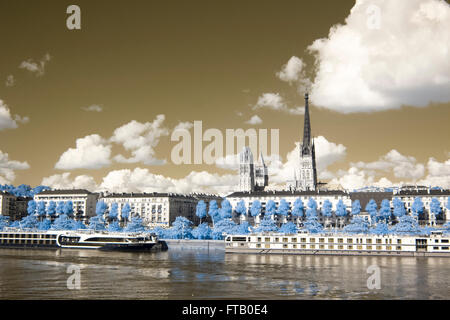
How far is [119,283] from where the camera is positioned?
119 feet

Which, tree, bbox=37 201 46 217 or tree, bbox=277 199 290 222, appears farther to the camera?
tree, bbox=37 201 46 217

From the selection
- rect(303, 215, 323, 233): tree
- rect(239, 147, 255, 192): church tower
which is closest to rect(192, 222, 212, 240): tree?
rect(303, 215, 323, 233): tree

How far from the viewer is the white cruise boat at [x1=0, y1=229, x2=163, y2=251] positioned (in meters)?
72.8

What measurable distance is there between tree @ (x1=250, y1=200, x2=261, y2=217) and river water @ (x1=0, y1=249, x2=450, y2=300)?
62263mm

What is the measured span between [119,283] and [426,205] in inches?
3799

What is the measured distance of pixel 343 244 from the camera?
64.4 m

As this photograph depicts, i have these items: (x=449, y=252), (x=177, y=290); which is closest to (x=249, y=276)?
(x=177, y=290)

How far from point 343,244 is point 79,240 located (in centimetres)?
4145

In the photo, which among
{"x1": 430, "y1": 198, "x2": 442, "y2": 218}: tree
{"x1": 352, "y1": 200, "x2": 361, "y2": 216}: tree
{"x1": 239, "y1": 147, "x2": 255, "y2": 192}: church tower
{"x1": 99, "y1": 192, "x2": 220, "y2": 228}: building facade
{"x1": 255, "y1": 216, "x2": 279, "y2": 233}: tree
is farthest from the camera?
{"x1": 239, "y1": 147, "x2": 255, "y2": 192}: church tower

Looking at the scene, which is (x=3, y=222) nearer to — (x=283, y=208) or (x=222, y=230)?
(x=222, y=230)

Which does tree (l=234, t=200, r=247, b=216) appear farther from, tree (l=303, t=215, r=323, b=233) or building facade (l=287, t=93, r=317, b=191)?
building facade (l=287, t=93, r=317, b=191)

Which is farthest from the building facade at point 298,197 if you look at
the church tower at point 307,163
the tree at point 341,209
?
the church tower at point 307,163

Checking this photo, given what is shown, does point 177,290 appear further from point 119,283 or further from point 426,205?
point 426,205

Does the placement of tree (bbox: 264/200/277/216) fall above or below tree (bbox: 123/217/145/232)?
above
